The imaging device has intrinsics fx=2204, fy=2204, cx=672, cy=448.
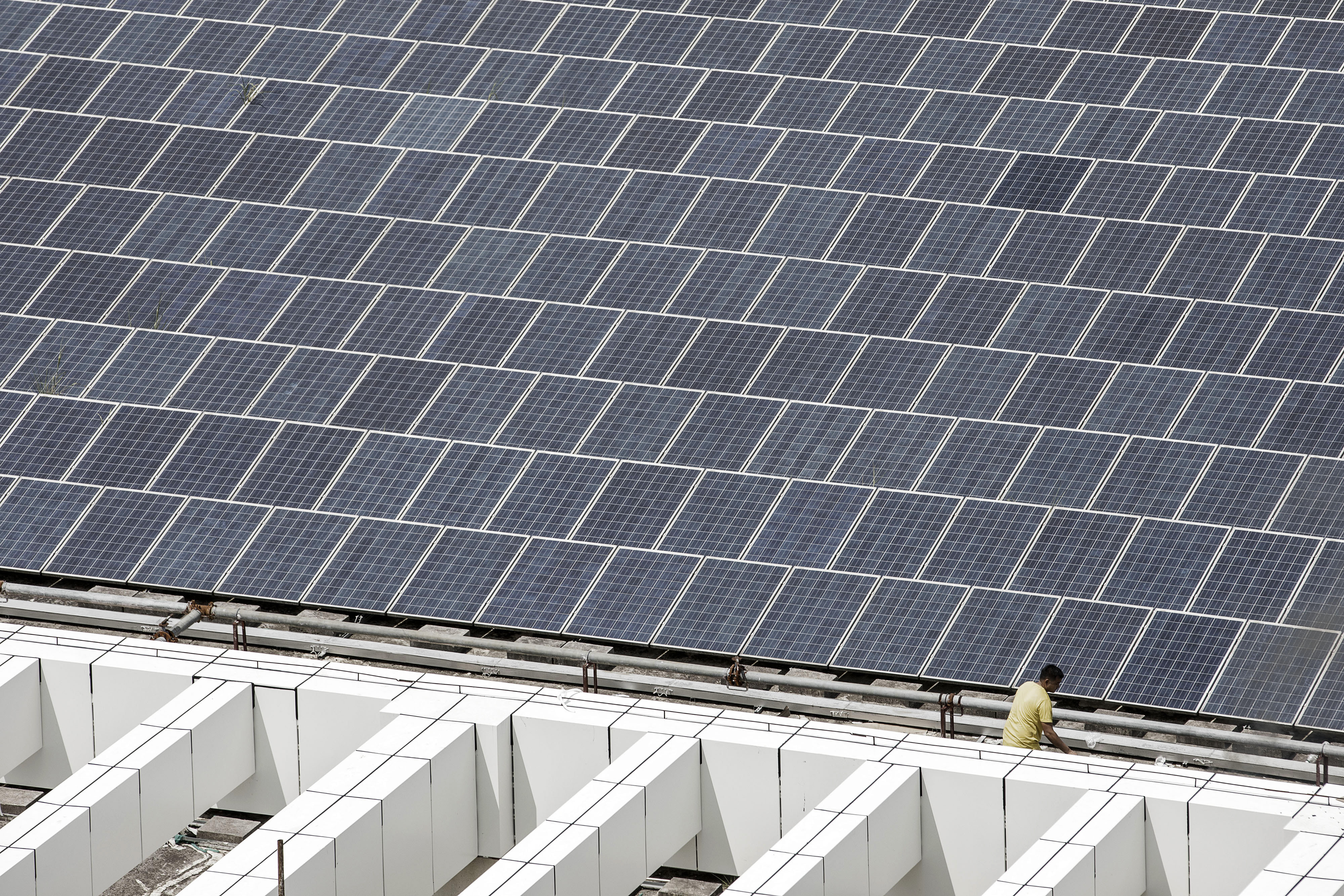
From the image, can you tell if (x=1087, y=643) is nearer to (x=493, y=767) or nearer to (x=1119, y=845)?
(x=1119, y=845)

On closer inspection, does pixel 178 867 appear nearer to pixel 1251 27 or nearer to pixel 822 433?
pixel 822 433

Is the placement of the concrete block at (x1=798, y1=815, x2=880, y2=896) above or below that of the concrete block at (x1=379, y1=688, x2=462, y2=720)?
below

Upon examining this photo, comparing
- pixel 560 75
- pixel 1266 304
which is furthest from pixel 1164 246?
pixel 560 75

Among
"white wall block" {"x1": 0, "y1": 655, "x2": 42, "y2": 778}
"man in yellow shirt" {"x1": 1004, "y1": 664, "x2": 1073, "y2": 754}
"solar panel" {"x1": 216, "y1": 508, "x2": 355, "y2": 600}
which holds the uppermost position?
"solar panel" {"x1": 216, "y1": 508, "x2": 355, "y2": 600}

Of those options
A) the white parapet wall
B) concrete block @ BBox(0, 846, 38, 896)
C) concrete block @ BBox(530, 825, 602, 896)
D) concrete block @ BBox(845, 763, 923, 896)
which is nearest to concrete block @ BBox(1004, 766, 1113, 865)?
the white parapet wall

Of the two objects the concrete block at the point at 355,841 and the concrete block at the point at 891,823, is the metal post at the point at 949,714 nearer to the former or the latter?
the concrete block at the point at 891,823

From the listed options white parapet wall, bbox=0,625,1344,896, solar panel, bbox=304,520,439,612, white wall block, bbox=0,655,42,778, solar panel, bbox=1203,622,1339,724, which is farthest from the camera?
solar panel, bbox=304,520,439,612

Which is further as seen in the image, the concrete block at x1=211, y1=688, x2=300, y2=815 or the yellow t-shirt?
the concrete block at x1=211, y1=688, x2=300, y2=815

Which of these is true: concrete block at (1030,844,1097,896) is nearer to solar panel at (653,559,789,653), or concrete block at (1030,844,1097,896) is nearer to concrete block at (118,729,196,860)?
solar panel at (653,559,789,653)
